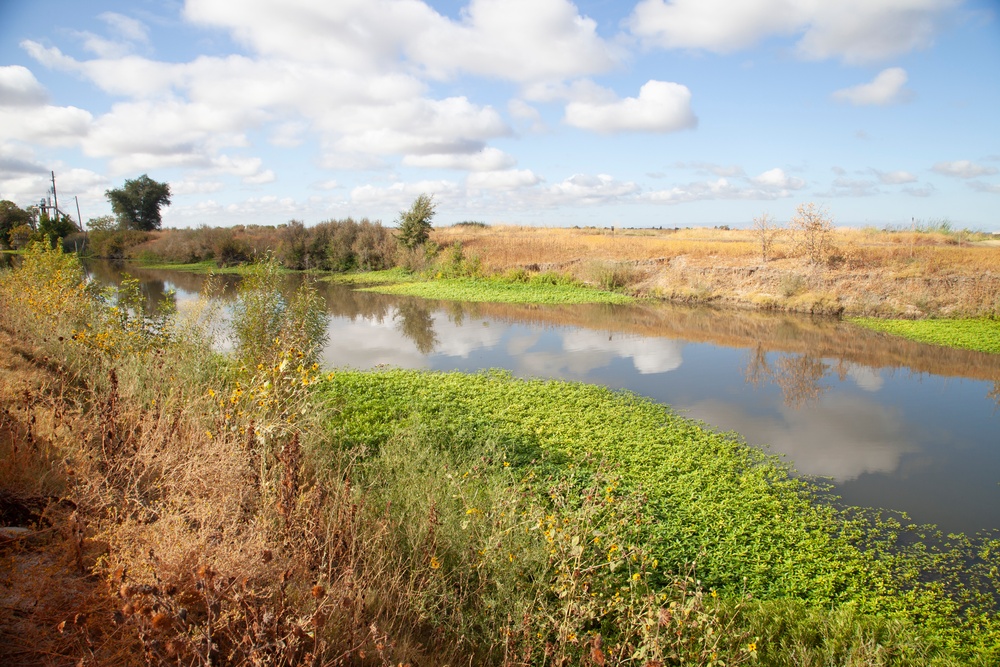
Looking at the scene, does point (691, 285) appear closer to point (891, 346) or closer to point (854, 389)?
point (891, 346)

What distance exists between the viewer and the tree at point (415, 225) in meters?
34.6

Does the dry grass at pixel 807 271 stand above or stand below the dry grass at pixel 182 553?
above

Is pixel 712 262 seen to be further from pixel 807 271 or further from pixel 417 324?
pixel 417 324

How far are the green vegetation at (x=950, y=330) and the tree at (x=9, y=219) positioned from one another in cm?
A: 4581

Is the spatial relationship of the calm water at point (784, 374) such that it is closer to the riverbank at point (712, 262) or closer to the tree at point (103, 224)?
the riverbank at point (712, 262)

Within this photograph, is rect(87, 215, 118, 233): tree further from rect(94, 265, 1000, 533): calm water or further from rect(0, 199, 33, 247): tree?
rect(94, 265, 1000, 533): calm water

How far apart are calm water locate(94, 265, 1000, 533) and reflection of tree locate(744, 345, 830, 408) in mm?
43

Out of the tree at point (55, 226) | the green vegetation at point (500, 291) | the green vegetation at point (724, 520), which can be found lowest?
the green vegetation at point (724, 520)

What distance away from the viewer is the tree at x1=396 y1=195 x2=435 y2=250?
113ft

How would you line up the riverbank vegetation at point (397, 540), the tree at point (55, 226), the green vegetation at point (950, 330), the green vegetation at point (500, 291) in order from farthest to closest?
the tree at point (55, 226), the green vegetation at point (500, 291), the green vegetation at point (950, 330), the riverbank vegetation at point (397, 540)

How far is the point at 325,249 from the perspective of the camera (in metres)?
37.8

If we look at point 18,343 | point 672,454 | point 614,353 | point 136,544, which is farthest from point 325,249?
point 136,544

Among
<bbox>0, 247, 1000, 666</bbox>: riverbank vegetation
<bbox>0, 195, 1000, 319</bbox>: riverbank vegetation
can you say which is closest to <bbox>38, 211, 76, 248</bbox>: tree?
<bbox>0, 195, 1000, 319</bbox>: riverbank vegetation

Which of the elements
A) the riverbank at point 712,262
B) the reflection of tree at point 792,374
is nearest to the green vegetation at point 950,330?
the riverbank at point 712,262
